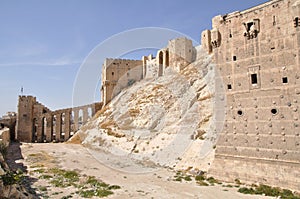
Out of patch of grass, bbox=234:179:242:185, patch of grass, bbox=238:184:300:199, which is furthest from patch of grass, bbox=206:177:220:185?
patch of grass, bbox=238:184:300:199

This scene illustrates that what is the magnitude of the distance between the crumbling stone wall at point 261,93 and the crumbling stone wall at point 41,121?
3484 centimetres

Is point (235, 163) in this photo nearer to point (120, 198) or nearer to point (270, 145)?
point (270, 145)

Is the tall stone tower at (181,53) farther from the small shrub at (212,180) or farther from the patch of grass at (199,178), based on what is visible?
the small shrub at (212,180)

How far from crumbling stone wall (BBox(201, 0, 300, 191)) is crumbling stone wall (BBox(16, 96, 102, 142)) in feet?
114

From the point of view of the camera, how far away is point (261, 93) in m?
17.2

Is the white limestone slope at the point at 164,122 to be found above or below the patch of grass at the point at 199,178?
above

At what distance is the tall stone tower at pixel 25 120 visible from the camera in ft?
143

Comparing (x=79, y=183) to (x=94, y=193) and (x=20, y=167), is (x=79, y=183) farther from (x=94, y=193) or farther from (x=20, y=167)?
(x=20, y=167)

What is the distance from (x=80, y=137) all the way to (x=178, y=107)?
17.3 m

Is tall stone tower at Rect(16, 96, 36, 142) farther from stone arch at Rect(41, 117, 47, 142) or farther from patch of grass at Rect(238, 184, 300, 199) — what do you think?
patch of grass at Rect(238, 184, 300, 199)

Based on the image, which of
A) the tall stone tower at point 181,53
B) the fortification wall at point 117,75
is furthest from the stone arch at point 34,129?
the tall stone tower at point 181,53

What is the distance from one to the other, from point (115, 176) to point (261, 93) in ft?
42.1

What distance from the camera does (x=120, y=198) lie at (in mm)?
14484

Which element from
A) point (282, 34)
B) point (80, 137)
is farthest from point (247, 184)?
point (80, 137)
